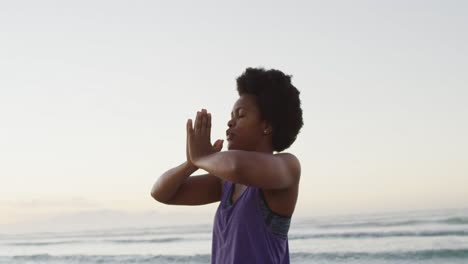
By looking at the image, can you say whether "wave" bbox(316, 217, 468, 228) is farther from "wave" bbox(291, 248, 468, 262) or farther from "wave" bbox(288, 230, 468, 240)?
"wave" bbox(291, 248, 468, 262)

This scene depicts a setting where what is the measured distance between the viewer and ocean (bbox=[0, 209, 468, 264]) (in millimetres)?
13914

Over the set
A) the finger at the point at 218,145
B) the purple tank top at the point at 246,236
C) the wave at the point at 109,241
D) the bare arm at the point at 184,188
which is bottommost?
the wave at the point at 109,241

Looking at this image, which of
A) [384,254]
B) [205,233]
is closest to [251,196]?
[384,254]

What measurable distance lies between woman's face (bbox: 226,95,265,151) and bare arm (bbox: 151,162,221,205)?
0.21m

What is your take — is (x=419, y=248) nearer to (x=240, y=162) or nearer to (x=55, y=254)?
(x=55, y=254)

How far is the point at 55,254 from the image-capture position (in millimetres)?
17797

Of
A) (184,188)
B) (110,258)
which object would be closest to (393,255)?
(110,258)

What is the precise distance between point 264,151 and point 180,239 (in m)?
18.0

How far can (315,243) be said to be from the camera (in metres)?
16.4

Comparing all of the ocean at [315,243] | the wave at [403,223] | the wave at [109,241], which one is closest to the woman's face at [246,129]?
the ocean at [315,243]

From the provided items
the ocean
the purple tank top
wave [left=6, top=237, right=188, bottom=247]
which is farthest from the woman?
wave [left=6, top=237, right=188, bottom=247]

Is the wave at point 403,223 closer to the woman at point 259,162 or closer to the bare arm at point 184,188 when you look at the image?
the bare arm at point 184,188

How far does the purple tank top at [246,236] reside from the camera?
2.16 metres

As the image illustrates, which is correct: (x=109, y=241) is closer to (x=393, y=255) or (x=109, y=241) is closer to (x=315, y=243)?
(x=315, y=243)
